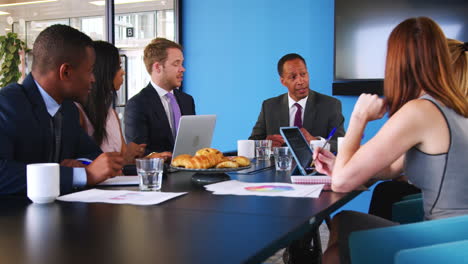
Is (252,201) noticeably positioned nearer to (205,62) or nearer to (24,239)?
(24,239)

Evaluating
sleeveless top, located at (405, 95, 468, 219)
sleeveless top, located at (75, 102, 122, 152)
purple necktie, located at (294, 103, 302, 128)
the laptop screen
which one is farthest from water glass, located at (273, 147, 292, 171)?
purple necktie, located at (294, 103, 302, 128)

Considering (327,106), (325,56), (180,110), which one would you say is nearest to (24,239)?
(180,110)

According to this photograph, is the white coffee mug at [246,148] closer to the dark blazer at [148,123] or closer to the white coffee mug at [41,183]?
the dark blazer at [148,123]

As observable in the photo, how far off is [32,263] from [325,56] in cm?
403

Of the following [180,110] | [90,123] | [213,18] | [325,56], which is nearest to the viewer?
[90,123]

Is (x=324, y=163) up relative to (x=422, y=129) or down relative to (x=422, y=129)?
down

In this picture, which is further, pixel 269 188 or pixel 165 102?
pixel 165 102

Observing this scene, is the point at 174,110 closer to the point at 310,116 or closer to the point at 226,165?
the point at 310,116

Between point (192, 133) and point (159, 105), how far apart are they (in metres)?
1.08

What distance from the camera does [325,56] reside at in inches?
182

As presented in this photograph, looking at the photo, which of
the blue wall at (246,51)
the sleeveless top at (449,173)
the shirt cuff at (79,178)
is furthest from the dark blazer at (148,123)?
the sleeveless top at (449,173)

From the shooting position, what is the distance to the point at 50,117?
200 centimetres

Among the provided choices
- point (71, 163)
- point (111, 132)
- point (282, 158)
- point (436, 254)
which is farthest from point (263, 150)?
point (436, 254)

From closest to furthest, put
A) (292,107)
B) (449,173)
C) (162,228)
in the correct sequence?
(162,228), (449,173), (292,107)
